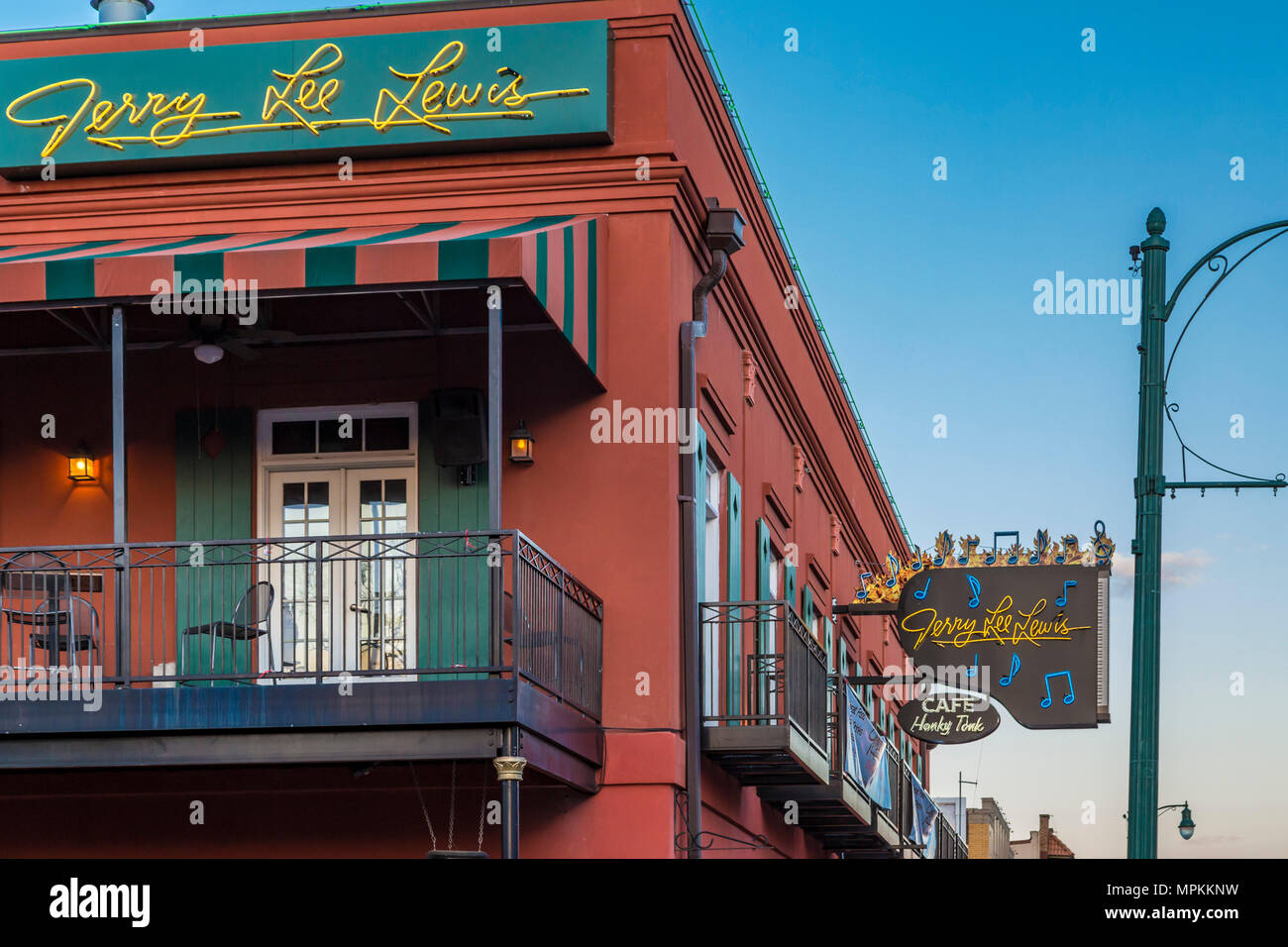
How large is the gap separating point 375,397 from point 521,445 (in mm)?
1251

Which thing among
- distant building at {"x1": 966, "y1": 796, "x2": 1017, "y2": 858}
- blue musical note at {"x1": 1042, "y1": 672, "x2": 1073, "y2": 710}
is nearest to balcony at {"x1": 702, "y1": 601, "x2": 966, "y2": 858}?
blue musical note at {"x1": 1042, "y1": 672, "x2": 1073, "y2": 710}

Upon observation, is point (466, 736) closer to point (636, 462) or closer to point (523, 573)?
point (523, 573)

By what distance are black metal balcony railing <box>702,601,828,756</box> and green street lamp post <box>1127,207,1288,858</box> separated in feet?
8.91

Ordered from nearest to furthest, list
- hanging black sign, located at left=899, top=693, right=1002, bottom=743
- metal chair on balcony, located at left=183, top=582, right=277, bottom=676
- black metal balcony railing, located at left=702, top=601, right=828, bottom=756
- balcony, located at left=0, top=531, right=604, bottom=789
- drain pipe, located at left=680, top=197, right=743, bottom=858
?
balcony, located at left=0, top=531, right=604, bottom=789 < metal chair on balcony, located at left=183, top=582, right=277, bottom=676 < drain pipe, located at left=680, top=197, right=743, bottom=858 < black metal balcony railing, located at left=702, top=601, right=828, bottom=756 < hanging black sign, located at left=899, top=693, right=1002, bottom=743

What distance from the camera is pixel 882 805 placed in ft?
65.6

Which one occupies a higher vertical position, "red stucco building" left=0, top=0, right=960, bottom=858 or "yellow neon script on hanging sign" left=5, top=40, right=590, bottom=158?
"yellow neon script on hanging sign" left=5, top=40, right=590, bottom=158

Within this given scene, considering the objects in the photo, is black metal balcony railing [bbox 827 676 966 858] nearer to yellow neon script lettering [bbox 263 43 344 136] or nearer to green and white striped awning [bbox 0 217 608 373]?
green and white striped awning [bbox 0 217 608 373]

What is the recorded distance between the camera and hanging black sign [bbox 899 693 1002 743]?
17.8 metres

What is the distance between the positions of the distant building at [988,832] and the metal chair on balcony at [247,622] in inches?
1644

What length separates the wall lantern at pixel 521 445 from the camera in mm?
13688

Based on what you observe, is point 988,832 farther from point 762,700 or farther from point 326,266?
point 326,266

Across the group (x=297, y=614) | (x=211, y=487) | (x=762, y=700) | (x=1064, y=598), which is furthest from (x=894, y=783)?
(x=211, y=487)
